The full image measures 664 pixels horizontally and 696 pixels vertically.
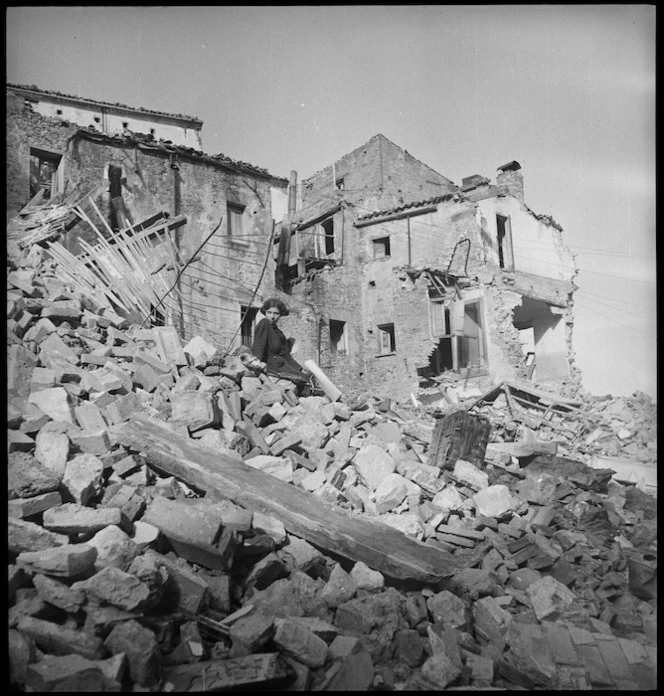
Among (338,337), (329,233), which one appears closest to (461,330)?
(338,337)

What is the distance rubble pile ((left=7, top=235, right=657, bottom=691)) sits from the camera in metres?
2.67

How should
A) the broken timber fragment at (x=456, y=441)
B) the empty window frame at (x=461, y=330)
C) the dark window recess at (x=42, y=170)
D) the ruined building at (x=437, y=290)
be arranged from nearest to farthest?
the broken timber fragment at (x=456, y=441)
the dark window recess at (x=42, y=170)
the empty window frame at (x=461, y=330)
the ruined building at (x=437, y=290)

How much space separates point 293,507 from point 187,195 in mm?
13619

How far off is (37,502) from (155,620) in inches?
45.5

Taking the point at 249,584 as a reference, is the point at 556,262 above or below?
above

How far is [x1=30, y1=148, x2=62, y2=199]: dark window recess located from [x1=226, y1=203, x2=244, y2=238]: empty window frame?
16.4 feet

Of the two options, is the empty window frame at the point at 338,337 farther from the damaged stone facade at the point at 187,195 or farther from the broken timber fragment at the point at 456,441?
the broken timber fragment at the point at 456,441

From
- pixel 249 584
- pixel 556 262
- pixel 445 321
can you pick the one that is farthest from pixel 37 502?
pixel 556 262

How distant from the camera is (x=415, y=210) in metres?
18.4

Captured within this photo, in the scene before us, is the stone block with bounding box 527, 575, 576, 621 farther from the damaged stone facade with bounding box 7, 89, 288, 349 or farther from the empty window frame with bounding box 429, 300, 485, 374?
the empty window frame with bounding box 429, 300, 485, 374

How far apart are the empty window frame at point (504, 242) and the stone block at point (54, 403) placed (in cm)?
1579

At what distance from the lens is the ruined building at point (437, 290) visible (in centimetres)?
1680

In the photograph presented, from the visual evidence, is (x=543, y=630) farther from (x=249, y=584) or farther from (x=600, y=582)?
(x=249, y=584)

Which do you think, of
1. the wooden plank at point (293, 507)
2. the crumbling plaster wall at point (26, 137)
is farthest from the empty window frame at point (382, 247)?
the wooden plank at point (293, 507)
